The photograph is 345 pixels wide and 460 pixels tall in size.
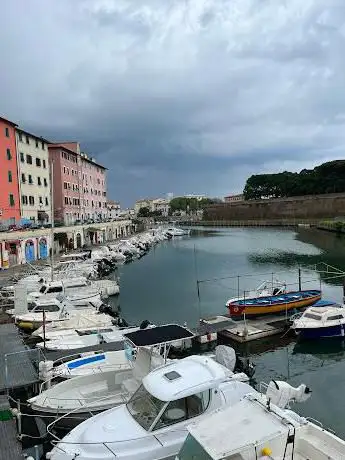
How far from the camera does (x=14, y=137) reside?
180 ft

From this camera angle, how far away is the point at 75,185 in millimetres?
79812

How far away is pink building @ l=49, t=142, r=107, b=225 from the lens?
7150 centimetres

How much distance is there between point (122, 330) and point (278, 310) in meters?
10.2

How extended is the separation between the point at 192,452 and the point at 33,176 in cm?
5745

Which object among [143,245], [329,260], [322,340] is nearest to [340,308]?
[322,340]

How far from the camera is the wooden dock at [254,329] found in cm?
2259

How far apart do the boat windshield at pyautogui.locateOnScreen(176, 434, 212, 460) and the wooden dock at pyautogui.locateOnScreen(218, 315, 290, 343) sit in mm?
15035

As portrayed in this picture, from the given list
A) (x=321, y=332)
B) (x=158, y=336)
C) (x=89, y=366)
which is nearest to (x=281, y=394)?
(x=158, y=336)

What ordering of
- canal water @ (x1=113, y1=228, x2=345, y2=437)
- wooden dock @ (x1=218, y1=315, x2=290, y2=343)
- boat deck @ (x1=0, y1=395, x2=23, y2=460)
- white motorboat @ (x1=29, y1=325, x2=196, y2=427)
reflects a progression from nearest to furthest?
boat deck @ (x1=0, y1=395, x2=23, y2=460), white motorboat @ (x1=29, y1=325, x2=196, y2=427), canal water @ (x1=113, y1=228, x2=345, y2=437), wooden dock @ (x1=218, y1=315, x2=290, y2=343)

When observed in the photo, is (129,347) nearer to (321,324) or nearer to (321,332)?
(321,324)

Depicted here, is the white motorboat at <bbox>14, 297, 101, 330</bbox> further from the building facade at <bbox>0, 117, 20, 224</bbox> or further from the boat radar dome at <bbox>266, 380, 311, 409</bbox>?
the building facade at <bbox>0, 117, 20, 224</bbox>

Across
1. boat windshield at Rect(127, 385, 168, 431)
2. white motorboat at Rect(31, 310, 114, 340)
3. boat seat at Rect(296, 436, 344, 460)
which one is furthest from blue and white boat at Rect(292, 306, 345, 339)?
boat seat at Rect(296, 436, 344, 460)

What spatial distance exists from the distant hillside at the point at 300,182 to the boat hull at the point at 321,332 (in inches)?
4951

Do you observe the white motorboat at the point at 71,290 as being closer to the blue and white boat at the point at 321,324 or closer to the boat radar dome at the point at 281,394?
the blue and white boat at the point at 321,324
